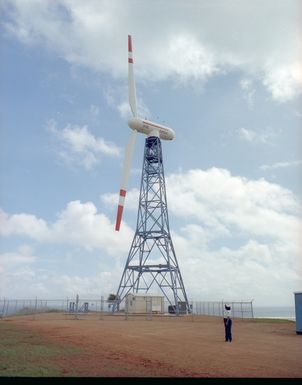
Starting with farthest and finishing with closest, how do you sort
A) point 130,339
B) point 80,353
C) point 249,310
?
point 249,310, point 130,339, point 80,353

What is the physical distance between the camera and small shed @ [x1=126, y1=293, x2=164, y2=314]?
1832 inches

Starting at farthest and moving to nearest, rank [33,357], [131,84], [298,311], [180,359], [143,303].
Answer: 1. [131,84]
2. [143,303]
3. [298,311]
4. [180,359]
5. [33,357]

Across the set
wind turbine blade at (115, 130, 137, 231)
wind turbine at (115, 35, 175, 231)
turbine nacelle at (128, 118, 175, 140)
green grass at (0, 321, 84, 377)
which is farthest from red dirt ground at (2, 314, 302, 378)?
turbine nacelle at (128, 118, 175, 140)

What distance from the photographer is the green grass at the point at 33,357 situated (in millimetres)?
10765

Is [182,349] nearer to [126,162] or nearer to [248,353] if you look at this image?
[248,353]

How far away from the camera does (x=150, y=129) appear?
51344 millimetres

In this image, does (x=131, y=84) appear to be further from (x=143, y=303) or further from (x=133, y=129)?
(x=143, y=303)

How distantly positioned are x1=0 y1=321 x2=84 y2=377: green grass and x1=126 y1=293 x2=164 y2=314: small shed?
28453 mm

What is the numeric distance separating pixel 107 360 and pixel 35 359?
7.47ft

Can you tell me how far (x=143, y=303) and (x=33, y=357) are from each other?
34.9 metres

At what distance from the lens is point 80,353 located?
1436 cm

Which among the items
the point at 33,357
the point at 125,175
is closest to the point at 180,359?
the point at 33,357

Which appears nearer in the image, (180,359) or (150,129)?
(180,359)

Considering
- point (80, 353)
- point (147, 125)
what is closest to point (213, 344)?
point (80, 353)
